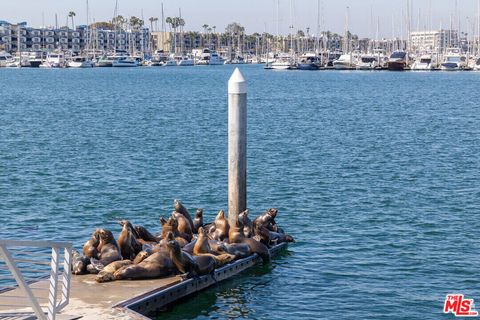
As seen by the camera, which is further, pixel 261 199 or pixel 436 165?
pixel 436 165

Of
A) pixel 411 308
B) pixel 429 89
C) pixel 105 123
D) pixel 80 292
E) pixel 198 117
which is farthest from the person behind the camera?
pixel 429 89

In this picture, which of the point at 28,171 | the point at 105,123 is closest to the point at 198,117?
the point at 105,123

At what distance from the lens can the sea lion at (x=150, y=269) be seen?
21.2 meters

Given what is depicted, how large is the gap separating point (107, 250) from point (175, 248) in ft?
6.06

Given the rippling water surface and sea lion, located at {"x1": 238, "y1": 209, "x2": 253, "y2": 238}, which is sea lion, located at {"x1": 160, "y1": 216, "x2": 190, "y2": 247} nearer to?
the rippling water surface

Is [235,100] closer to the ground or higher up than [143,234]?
higher up

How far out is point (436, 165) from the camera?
48.4m

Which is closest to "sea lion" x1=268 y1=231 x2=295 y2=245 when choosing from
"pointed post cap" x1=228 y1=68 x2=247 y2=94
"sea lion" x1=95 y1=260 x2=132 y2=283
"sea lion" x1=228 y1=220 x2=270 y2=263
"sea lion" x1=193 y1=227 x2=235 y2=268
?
"sea lion" x1=228 y1=220 x2=270 y2=263

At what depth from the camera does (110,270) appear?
70.1 ft

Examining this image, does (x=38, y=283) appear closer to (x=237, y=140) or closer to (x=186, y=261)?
(x=186, y=261)

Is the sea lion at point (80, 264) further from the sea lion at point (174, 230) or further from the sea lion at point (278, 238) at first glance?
the sea lion at point (278, 238)

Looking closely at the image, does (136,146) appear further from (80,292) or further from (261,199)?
(80,292)

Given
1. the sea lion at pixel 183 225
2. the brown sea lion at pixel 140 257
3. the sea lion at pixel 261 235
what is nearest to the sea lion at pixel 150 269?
the brown sea lion at pixel 140 257

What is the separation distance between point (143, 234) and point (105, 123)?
52037mm
